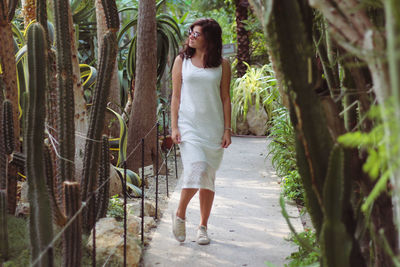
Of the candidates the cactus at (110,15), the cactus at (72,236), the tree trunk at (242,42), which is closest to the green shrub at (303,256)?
the cactus at (72,236)

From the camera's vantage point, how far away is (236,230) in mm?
3914

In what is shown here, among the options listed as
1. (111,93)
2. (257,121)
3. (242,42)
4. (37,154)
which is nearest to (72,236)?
(37,154)

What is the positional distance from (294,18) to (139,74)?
4284 millimetres

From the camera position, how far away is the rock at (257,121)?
969 cm

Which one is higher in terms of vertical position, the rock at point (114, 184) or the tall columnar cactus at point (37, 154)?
the tall columnar cactus at point (37, 154)

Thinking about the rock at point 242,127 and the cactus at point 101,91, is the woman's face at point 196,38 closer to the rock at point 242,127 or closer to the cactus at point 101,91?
the cactus at point 101,91

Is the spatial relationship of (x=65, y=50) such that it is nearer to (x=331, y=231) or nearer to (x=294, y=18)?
(x=294, y=18)

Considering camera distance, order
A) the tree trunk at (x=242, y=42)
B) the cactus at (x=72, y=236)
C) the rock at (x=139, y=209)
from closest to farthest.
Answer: the cactus at (x=72, y=236) → the rock at (x=139, y=209) → the tree trunk at (x=242, y=42)

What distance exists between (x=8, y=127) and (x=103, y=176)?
0.65m

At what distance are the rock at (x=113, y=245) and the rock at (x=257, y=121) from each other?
669 centimetres

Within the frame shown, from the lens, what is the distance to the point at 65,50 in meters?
2.60

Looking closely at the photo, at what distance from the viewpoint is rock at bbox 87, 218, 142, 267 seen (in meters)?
2.95

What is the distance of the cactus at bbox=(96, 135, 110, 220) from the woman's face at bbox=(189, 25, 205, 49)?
0.96m

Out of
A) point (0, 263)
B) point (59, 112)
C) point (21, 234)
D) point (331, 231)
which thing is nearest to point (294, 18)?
point (331, 231)
